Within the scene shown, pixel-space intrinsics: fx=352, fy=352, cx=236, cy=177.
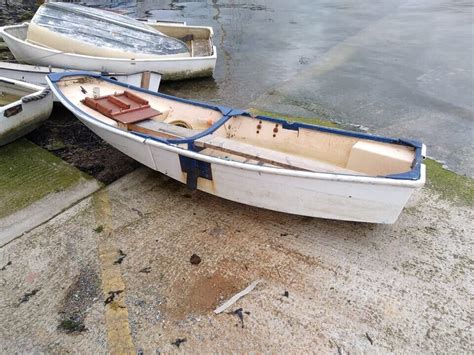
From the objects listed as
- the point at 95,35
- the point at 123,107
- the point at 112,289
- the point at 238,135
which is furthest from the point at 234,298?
the point at 95,35

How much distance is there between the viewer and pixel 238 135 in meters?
4.98

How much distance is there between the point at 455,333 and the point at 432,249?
3.38 feet

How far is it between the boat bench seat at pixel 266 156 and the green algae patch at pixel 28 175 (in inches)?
78.4

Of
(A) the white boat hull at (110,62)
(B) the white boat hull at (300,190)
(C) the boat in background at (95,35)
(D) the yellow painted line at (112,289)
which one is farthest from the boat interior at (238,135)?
(C) the boat in background at (95,35)

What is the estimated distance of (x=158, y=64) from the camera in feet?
26.0

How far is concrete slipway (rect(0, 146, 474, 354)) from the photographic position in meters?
3.05

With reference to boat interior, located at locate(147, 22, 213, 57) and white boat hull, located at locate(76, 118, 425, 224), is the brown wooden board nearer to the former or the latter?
white boat hull, located at locate(76, 118, 425, 224)

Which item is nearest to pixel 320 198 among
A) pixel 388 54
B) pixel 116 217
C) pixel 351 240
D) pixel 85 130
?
pixel 351 240

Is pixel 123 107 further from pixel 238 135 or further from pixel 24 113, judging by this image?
pixel 238 135

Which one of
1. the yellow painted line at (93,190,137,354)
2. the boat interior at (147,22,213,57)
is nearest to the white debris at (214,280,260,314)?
the yellow painted line at (93,190,137,354)

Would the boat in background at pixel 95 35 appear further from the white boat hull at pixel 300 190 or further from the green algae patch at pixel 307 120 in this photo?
the white boat hull at pixel 300 190

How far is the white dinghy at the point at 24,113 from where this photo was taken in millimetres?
5344

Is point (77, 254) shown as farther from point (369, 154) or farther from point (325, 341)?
point (369, 154)

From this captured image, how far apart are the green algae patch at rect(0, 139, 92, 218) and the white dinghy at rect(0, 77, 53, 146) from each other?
0.27 meters
